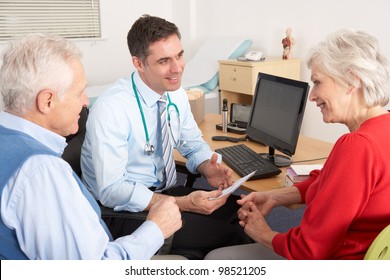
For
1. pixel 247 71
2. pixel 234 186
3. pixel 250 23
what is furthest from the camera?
pixel 250 23

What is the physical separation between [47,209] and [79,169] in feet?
4.04

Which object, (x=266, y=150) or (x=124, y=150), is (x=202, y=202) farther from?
(x=266, y=150)

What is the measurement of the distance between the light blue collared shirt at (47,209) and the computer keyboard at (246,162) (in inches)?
40.6

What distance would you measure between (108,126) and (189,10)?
419 cm

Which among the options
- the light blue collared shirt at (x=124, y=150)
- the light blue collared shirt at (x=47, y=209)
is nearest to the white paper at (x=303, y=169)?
the light blue collared shirt at (x=124, y=150)

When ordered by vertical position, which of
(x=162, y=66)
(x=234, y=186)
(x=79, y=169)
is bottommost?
(x=79, y=169)

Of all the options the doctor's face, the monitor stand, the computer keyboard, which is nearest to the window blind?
the doctor's face

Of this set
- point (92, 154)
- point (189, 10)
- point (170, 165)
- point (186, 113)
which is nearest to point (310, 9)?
point (189, 10)

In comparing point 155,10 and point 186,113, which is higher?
point 155,10

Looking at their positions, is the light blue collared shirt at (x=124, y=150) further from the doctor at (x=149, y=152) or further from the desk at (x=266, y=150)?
the desk at (x=266, y=150)

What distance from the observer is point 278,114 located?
2.16m

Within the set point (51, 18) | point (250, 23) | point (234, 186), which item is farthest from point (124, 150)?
point (51, 18)

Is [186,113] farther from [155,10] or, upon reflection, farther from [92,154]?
[155,10]

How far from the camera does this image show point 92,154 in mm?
1938
